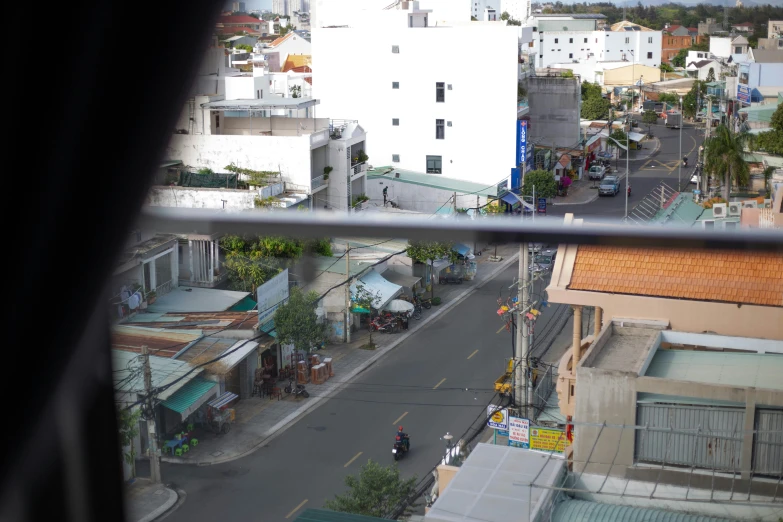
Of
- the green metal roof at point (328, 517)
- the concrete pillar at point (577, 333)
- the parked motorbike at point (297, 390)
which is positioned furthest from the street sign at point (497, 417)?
the green metal roof at point (328, 517)

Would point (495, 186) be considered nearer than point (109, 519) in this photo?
No

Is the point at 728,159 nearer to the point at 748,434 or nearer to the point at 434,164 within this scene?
the point at 434,164

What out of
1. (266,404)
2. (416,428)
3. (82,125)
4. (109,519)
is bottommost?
(416,428)

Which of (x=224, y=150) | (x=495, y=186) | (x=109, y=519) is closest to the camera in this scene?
(x=109, y=519)

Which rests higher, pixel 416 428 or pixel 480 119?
pixel 480 119

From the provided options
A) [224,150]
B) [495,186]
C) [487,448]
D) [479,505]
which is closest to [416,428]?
[487,448]

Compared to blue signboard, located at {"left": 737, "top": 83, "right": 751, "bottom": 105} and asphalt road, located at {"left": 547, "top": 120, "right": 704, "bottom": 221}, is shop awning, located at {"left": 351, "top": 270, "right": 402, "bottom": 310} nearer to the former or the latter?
asphalt road, located at {"left": 547, "top": 120, "right": 704, "bottom": 221}

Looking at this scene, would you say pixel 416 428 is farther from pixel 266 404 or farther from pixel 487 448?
pixel 487 448

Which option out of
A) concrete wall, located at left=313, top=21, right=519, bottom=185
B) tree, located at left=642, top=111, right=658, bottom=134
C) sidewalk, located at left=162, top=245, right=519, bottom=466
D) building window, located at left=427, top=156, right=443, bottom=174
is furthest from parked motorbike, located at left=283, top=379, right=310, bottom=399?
tree, located at left=642, top=111, right=658, bottom=134
